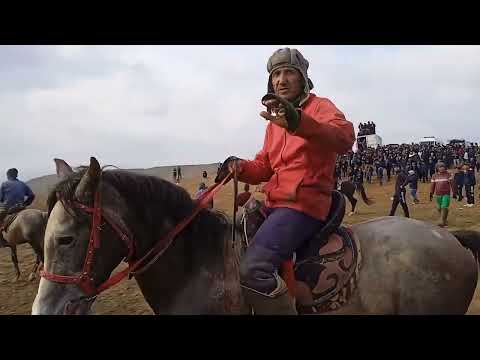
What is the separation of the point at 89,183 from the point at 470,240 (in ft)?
9.11

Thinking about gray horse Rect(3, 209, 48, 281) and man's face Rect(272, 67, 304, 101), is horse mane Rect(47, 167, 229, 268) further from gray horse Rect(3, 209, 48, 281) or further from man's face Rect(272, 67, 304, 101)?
gray horse Rect(3, 209, 48, 281)

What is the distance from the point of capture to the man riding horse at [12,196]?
327 inches

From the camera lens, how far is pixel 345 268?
2529mm

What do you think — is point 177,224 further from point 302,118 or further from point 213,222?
point 302,118

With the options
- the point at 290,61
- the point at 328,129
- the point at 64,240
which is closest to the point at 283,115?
the point at 328,129

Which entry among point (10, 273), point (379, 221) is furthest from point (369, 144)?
point (379, 221)

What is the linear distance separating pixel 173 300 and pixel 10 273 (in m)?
9.02

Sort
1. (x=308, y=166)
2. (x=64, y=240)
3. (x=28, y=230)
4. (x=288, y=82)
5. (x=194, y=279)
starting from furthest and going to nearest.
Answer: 1. (x=28, y=230)
2. (x=288, y=82)
3. (x=308, y=166)
4. (x=194, y=279)
5. (x=64, y=240)

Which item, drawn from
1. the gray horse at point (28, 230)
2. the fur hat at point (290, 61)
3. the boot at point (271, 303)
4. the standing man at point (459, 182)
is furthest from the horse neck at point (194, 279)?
the standing man at point (459, 182)

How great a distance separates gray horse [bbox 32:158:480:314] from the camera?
2.15 meters

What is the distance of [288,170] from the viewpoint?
8.43 ft

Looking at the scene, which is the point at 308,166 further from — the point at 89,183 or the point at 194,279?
the point at 89,183

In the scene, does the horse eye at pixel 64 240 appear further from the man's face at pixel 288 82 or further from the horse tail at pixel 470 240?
the horse tail at pixel 470 240
